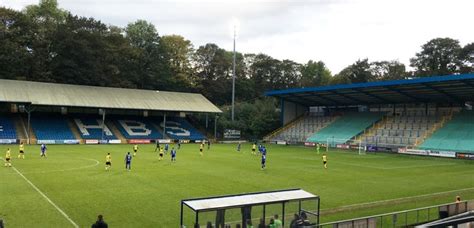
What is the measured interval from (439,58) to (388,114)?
3456 centimetres

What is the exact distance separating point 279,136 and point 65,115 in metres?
35.4

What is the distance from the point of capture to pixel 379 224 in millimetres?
14117

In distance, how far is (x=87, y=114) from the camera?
62938 millimetres

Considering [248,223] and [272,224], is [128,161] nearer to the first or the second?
[248,223]

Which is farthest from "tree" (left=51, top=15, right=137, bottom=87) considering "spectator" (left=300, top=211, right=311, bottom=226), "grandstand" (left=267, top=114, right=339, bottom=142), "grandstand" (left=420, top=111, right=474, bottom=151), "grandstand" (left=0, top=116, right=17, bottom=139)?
"spectator" (left=300, top=211, right=311, bottom=226)

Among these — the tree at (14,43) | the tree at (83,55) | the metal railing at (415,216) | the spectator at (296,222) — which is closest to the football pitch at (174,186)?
the metal railing at (415,216)

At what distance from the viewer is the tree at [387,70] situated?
99.8 metres

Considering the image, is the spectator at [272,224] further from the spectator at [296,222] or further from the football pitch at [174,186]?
the football pitch at [174,186]

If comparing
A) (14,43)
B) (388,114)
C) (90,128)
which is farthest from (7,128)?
(388,114)

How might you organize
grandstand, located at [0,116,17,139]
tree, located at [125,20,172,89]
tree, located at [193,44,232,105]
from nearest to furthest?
grandstand, located at [0,116,17,139] → tree, located at [125,20,172,89] → tree, located at [193,44,232,105]

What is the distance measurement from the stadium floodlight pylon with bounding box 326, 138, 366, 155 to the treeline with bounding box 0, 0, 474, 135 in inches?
699

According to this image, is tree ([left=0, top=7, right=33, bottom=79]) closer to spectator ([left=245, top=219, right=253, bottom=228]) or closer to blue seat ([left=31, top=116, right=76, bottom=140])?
blue seat ([left=31, top=116, right=76, bottom=140])

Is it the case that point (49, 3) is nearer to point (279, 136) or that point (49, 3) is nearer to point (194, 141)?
point (194, 141)

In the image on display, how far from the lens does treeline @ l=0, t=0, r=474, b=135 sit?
2709 inches
